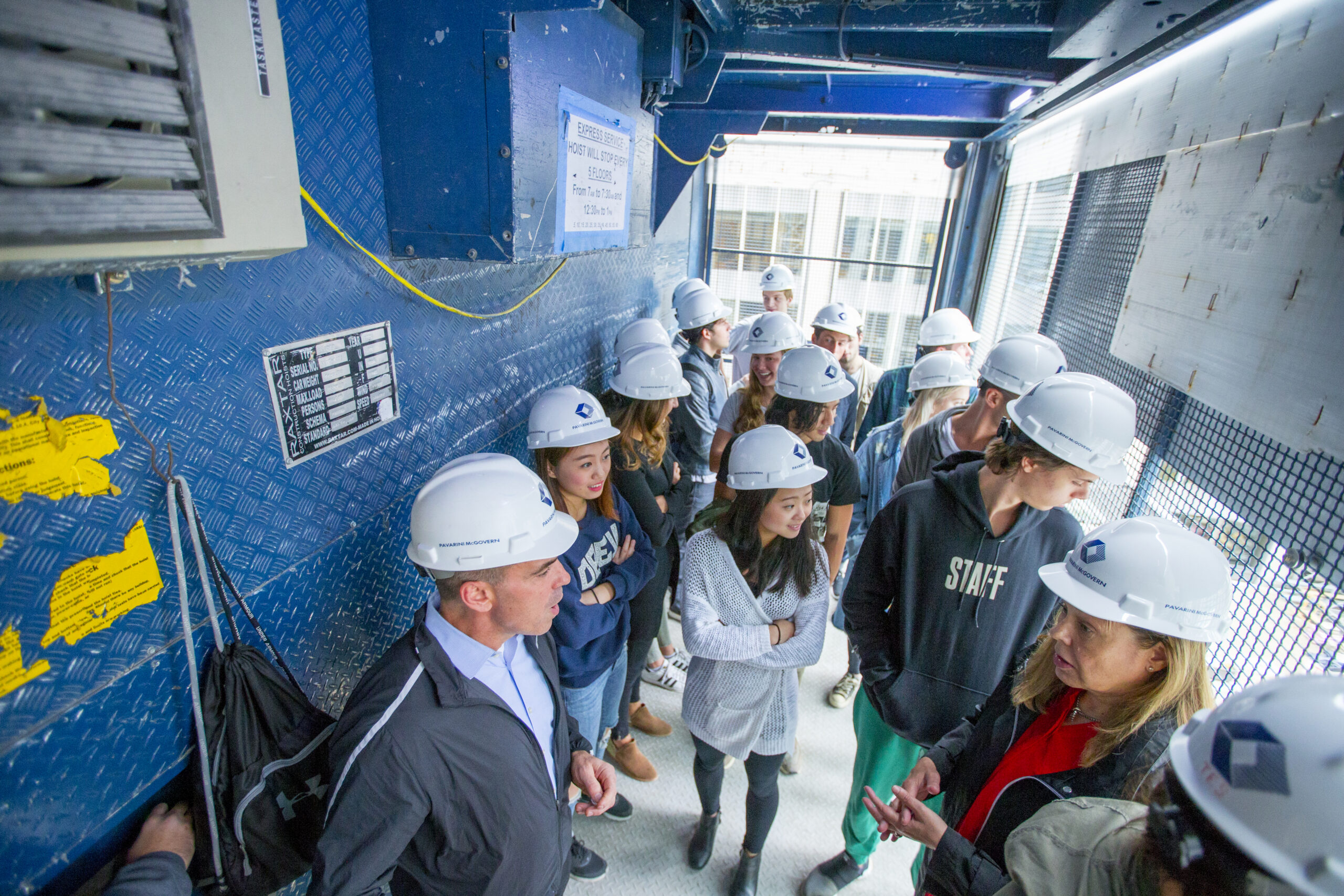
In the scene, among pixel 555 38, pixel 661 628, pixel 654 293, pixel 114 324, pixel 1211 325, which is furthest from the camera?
pixel 654 293

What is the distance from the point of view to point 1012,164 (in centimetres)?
524

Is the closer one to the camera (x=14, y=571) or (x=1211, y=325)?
(x=14, y=571)

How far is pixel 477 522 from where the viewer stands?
5.07 feet

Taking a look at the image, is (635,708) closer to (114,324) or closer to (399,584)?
(399,584)

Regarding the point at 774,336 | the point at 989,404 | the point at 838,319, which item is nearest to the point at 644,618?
the point at 989,404

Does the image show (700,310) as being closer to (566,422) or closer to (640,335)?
(640,335)

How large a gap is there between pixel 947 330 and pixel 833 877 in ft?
11.8

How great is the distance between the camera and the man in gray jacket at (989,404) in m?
2.89

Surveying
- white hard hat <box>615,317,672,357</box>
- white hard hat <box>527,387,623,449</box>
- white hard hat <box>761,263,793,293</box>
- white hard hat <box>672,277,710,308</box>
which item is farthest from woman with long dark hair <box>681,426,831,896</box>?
white hard hat <box>761,263,793,293</box>

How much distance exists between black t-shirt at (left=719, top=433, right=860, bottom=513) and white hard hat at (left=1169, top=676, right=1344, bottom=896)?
2171mm

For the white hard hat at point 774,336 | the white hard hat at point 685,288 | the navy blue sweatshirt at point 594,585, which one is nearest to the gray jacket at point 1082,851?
the navy blue sweatshirt at point 594,585

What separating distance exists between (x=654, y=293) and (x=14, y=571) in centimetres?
502

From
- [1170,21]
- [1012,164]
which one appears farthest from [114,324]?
[1012,164]

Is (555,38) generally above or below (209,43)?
above
